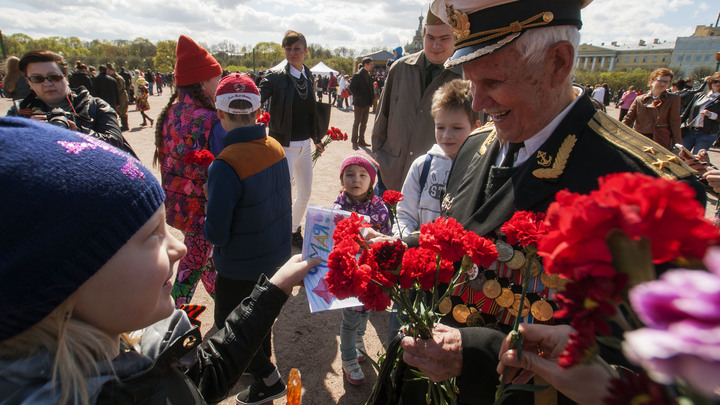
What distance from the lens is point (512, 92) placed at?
1.33m

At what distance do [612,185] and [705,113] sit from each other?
10.4m

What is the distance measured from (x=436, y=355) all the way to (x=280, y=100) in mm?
4036

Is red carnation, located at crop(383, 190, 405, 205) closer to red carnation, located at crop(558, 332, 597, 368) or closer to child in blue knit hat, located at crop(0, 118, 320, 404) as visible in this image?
child in blue knit hat, located at crop(0, 118, 320, 404)

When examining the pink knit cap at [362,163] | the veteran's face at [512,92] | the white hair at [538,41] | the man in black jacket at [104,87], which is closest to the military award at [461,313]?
the veteran's face at [512,92]

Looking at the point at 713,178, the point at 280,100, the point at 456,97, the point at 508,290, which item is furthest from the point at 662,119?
the point at 508,290

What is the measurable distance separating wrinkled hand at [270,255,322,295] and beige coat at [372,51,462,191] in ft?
6.96

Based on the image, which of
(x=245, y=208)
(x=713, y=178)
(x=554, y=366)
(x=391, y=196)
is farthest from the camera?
(x=713, y=178)

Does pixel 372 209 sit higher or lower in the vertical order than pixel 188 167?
lower

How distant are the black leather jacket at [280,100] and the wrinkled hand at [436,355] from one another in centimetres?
382

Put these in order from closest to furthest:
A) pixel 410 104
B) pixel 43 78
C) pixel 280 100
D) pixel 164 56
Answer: pixel 43 78
pixel 410 104
pixel 280 100
pixel 164 56

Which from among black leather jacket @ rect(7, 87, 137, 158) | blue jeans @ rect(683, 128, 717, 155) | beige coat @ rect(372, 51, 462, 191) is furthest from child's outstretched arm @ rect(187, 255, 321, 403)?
blue jeans @ rect(683, 128, 717, 155)

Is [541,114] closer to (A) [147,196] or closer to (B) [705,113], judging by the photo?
(A) [147,196]

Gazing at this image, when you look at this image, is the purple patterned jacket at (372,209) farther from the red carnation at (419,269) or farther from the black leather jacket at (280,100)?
the red carnation at (419,269)

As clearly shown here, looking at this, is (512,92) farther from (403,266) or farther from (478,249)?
(403,266)
